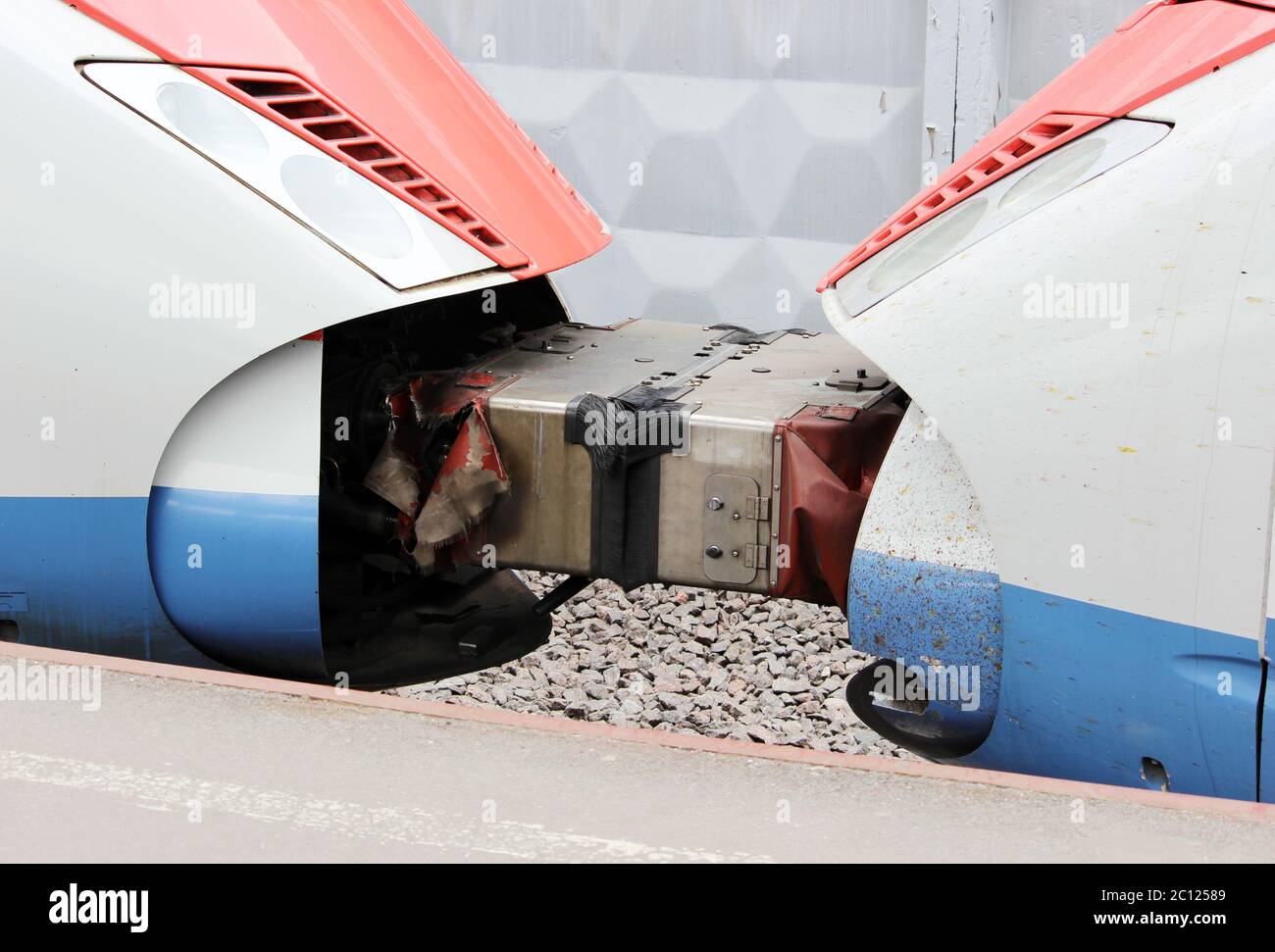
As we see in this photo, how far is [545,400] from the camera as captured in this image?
4062 millimetres

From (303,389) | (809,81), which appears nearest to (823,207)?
(809,81)

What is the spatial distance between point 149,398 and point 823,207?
395cm

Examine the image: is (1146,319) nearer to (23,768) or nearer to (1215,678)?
(1215,678)

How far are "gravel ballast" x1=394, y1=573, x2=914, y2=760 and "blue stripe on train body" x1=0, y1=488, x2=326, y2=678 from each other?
1.66 metres

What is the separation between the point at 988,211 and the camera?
11.9ft

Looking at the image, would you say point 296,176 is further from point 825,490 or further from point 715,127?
point 715,127

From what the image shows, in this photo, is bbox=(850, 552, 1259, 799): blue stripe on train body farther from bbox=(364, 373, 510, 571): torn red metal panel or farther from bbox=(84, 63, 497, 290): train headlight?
bbox=(84, 63, 497, 290): train headlight

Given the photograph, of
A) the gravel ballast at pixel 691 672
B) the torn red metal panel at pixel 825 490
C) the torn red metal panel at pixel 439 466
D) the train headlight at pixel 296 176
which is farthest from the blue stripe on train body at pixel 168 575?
the gravel ballast at pixel 691 672

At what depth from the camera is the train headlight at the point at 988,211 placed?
3.44 meters

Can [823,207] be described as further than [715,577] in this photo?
Yes

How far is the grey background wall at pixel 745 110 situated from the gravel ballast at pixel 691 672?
153cm

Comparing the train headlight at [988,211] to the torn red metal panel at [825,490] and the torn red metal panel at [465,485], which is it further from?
the torn red metal panel at [465,485]

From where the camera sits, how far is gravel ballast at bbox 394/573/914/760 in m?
5.52

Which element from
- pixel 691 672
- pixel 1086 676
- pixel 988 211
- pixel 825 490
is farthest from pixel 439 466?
pixel 691 672
